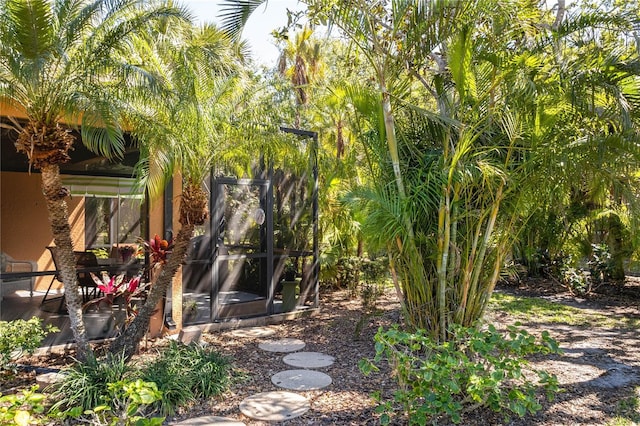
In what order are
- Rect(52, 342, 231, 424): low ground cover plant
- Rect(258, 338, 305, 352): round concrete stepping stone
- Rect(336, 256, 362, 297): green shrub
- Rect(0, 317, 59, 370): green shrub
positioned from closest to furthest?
Rect(52, 342, 231, 424): low ground cover plant, Rect(0, 317, 59, 370): green shrub, Rect(258, 338, 305, 352): round concrete stepping stone, Rect(336, 256, 362, 297): green shrub

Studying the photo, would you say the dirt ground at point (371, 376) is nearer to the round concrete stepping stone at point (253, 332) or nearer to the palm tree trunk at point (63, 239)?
the round concrete stepping stone at point (253, 332)

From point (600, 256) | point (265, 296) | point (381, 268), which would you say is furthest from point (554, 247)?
point (265, 296)

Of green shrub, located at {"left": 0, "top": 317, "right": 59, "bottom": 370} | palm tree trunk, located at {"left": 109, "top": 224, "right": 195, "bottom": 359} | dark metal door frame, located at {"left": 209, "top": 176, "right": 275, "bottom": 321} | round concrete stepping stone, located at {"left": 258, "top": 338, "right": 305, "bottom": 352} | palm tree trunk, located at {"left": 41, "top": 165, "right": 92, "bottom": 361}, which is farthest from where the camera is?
dark metal door frame, located at {"left": 209, "top": 176, "right": 275, "bottom": 321}

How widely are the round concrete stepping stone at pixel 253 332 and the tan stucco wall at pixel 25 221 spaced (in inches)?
212

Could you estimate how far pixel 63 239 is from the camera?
479 centimetres

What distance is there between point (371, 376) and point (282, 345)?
1.71 metres

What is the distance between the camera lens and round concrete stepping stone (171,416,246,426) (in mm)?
3980

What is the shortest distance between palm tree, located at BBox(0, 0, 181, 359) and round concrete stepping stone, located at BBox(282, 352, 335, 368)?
2.34 meters

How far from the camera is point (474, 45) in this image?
4664mm

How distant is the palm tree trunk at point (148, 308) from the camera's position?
17.2 ft

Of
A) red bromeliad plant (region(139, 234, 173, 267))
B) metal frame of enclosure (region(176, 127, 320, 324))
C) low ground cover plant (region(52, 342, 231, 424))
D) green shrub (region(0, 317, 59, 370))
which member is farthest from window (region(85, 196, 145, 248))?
low ground cover plant (region(52, 342, 231, 424))

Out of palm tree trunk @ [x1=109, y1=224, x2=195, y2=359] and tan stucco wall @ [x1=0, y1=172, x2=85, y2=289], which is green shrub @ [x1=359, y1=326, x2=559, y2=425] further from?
tan stucco wall @ [x1=0, y1=172, x2=85, y2=289]

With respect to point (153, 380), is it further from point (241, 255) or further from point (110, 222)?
point (110, 222)

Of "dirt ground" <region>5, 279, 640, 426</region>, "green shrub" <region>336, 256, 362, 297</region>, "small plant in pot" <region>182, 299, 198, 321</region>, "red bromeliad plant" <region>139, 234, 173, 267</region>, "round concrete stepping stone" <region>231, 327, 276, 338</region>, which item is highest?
"red bromeliad plant" <region>139, 234, 173, 267</region>
